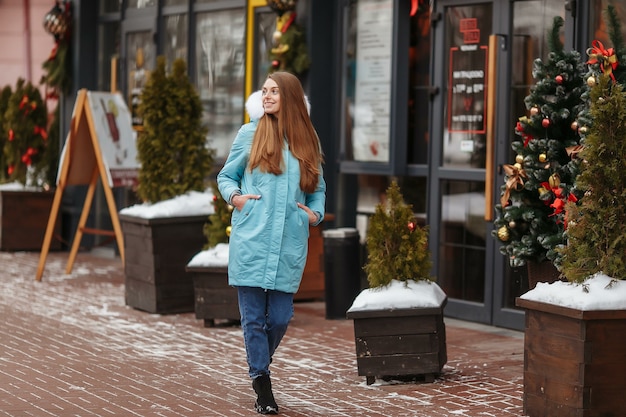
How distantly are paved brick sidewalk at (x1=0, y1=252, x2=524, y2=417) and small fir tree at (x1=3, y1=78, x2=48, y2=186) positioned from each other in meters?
4.33

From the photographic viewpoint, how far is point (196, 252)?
10.6 meters

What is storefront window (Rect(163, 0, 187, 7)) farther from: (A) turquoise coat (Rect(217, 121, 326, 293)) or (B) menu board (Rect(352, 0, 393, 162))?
(A) turquoise coat (Rect(217, 121, 326, 293))

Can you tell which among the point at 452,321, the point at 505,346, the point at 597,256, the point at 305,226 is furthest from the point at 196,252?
the point at 597,256

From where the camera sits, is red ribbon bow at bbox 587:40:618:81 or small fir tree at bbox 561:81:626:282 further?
red ribbon bow at bbox 587:40:618:81

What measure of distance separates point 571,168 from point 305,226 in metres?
1.61

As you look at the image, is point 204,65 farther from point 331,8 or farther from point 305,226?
point 305,226

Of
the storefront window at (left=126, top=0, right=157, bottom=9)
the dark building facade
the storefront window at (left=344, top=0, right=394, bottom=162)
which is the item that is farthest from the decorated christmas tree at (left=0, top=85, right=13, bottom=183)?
the storefront window at (left=344, top=0, right=394, bottom=162)

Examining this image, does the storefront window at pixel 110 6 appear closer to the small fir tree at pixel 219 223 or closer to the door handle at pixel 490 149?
the small fir tree at pixel 219 223

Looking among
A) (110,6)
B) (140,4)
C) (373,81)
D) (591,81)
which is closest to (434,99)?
(373,81)

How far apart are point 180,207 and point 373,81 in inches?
78.9

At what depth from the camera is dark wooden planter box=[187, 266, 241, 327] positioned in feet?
31.6

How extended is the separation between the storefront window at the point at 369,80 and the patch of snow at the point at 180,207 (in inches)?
57.0

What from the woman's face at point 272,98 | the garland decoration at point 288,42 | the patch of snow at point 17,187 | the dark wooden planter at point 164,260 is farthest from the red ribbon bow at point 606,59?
the patch of snow at point 17,187

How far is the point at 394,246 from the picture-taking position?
7.69 meters
